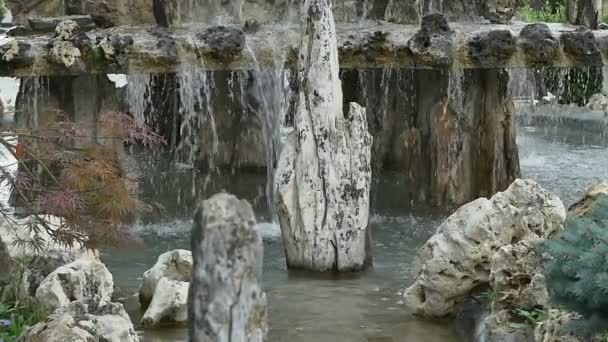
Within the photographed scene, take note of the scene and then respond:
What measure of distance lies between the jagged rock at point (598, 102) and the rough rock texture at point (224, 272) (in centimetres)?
1767

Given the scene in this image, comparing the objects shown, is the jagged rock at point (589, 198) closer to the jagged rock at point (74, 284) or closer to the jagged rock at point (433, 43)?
the jagged rock at point (74, 284)

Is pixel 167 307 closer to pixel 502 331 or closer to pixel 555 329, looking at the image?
pixel 502 331

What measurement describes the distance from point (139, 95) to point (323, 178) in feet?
21.7

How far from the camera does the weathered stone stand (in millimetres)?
10516

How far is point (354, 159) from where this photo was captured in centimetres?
902

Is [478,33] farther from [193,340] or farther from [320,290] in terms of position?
[193,340]

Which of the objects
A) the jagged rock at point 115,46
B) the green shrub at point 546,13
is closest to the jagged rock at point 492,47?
the jagged rock at point 115,46

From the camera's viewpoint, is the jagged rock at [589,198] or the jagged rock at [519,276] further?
the jagged rock at [589,198]

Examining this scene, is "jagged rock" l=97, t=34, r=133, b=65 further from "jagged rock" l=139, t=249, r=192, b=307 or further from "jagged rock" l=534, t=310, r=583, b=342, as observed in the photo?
"jagged rock" l=534, t=310, r=583, b=342

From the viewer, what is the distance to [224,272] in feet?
11.8

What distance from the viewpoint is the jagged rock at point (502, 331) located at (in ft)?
20.7

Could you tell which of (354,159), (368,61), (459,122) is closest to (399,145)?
(459,122)

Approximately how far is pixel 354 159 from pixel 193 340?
544cm

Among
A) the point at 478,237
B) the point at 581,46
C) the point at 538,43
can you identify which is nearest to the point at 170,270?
the point at 478,237
